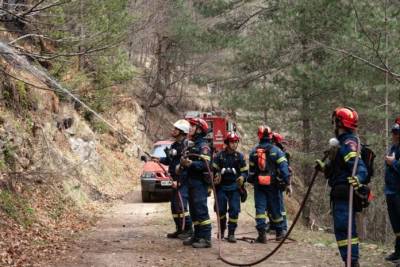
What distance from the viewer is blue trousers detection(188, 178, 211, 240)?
899cm

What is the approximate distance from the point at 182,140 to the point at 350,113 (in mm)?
4094

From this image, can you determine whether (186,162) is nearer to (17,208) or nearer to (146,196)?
(17,208)

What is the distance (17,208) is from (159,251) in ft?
11.0

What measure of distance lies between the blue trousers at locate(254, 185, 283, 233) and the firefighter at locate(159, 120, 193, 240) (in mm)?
1373

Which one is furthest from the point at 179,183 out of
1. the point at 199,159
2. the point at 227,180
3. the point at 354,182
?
the point at 354,182

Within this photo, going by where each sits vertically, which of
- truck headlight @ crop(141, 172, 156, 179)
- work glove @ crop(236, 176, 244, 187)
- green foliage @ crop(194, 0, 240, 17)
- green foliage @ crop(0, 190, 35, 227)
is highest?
green foliage @ crop(194, 0, 240, 17)

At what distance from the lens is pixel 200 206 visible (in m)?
9.01

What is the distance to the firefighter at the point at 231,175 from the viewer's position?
Answer: 9570mm

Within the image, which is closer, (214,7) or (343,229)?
(343,229)

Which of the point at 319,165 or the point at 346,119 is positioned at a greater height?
the point at 346,119

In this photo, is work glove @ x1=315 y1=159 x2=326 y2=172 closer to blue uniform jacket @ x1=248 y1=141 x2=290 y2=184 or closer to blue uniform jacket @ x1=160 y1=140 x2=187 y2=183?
blue uniform jacket @ x1=248 y1=141 x2=290 y2=184

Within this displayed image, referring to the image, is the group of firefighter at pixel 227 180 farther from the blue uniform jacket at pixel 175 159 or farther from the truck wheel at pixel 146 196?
the truck wheel at pixel 146 196

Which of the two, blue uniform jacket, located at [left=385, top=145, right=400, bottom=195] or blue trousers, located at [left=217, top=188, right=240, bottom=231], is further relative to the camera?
blue trousers, located at [left=217, top=188, right=240, bottom=231]

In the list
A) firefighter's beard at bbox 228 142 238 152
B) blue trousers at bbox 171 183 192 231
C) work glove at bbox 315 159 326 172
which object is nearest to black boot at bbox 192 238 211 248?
blue trousers at bbox 171 183 192 231
